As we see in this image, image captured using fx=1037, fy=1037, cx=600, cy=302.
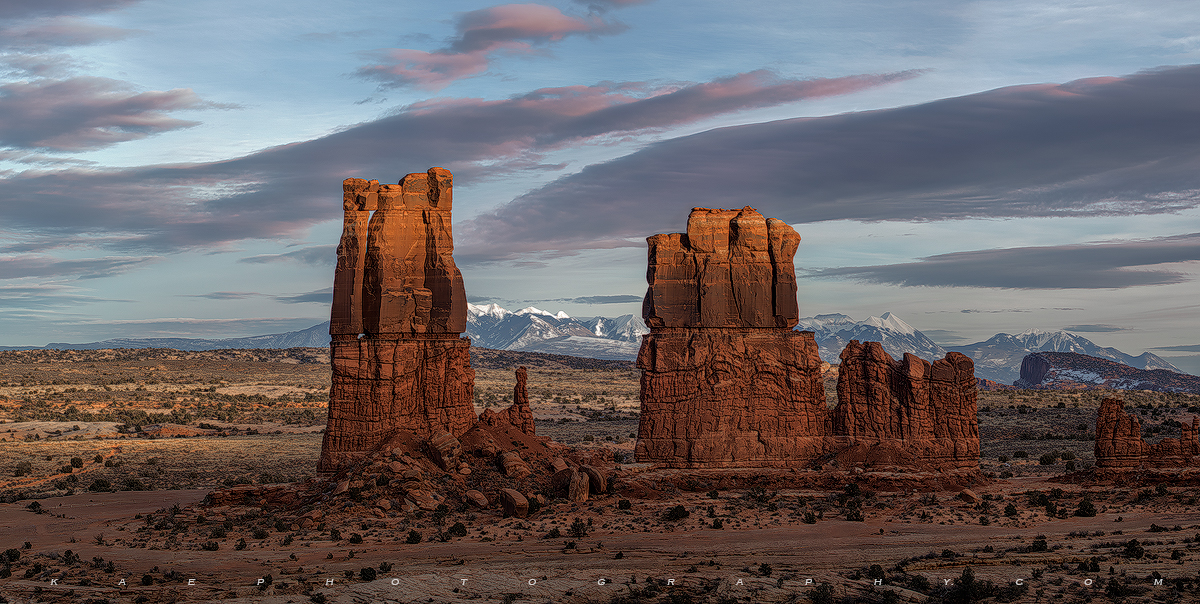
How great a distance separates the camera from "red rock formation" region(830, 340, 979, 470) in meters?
35.6

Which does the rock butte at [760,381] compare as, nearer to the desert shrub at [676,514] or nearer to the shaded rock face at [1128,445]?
the shaded rock face at [1128,445]

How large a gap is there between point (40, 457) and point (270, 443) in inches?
451

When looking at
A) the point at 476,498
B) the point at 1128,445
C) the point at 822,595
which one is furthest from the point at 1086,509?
the point at 476,498

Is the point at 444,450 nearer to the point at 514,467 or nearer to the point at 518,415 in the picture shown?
the point at 514,467

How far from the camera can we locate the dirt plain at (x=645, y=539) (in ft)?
70.8

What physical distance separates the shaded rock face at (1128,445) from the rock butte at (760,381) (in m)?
4.08

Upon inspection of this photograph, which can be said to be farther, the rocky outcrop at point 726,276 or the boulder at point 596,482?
the rocky outcrop at point 726,276

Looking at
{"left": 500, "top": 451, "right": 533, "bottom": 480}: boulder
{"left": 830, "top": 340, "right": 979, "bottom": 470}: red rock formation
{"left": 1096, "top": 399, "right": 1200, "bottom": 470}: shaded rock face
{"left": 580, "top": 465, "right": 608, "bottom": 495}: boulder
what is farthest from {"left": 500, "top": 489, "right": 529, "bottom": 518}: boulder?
{"left": 1096, "top": 399, "right": 1200, "bottom": 470}: shaded rock face

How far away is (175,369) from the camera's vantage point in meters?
110

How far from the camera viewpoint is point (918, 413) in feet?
117

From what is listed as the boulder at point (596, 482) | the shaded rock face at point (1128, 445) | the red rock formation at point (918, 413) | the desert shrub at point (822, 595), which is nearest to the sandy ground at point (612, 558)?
the boulder at point (596, 482)

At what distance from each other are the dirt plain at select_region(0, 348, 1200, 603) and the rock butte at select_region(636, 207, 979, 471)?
1496 mm

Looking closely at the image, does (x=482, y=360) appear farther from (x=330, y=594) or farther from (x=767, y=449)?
(x=330, y=594)

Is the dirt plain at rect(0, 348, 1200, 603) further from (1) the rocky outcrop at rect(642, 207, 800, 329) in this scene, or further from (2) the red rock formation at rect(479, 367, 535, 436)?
(1) the rocky outcrop at rect(642, 207, 800, 329)
